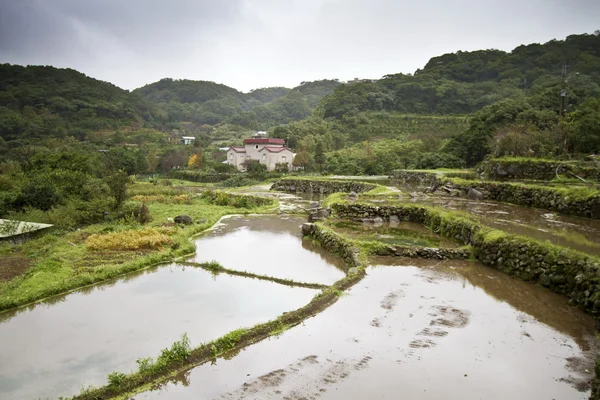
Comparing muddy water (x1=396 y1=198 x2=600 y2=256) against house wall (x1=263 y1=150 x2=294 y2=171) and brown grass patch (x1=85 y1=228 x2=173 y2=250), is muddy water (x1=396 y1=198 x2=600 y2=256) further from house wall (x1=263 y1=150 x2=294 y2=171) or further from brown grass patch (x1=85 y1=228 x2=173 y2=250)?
house wall (x1=263 y1=150 x2=294 y2=171)

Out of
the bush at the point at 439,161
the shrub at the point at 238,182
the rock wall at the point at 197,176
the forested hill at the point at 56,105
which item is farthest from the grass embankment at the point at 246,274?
the forested hill at the point at 56,105

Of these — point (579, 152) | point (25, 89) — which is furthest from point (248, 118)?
point (579, 152)

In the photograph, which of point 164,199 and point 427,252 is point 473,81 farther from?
point 427,252

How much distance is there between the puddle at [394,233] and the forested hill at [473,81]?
58357 millimetres

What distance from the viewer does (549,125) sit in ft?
100

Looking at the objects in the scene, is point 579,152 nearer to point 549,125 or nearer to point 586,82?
point 549,125

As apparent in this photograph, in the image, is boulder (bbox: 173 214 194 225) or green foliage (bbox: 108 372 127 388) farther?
boulder (bbox: 173 214 194 225)

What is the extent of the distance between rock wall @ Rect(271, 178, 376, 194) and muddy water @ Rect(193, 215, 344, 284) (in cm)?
1298

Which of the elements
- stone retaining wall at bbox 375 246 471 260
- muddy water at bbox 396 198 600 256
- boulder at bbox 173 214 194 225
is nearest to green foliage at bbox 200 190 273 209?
boulder at bbox 173 214 194 225

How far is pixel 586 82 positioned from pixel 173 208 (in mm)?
58156

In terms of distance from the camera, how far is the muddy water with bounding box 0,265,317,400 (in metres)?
7.02

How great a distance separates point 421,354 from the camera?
7.25 metres

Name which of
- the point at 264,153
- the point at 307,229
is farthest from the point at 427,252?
the point at 264,153

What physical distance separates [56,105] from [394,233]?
82.3 m
